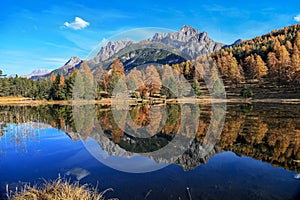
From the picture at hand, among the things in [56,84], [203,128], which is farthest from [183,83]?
[203,128]

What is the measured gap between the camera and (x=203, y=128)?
1959 cm

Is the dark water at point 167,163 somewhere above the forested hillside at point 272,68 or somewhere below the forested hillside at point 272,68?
below

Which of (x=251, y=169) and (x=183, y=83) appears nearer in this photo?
(x=251, y=169)

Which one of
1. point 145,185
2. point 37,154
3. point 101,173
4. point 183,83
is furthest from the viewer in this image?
point 183,83

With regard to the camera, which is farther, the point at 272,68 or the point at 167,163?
the point at 272,68

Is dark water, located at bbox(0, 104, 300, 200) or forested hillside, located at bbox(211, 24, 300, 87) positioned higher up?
forested hillside, located at bbox(211, 24, 300, 87)

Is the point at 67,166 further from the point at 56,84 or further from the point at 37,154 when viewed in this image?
the point at 56,84

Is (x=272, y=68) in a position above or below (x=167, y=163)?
above

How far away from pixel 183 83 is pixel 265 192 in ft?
Answer: 165

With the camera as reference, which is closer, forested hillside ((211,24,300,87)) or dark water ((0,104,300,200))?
dark water ((0,104,300,200))

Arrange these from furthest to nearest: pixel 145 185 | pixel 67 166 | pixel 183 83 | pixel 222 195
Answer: pixel 183 83
pixel 67 166
pixel 145 185
pixel 222 195

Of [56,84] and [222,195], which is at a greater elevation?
[56,84]

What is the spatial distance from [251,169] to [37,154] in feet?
33.6

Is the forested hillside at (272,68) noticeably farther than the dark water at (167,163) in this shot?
Yes
